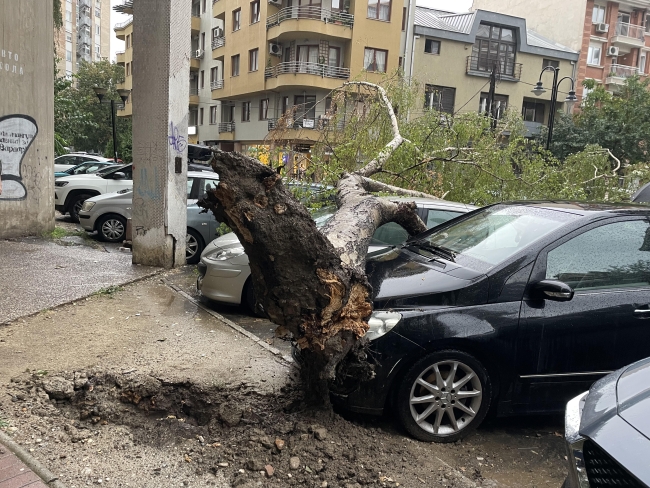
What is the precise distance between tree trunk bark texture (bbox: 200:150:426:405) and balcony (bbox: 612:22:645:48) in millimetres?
45393

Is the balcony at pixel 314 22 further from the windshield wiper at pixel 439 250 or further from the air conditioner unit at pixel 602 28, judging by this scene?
the windshield wiper at pixel 439 250

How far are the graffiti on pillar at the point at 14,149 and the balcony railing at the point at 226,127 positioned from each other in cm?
2935

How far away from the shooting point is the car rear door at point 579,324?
382cm

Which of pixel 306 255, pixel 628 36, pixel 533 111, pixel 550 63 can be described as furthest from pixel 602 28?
pixel 306 255

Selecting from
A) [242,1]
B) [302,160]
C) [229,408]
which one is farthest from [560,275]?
[242,1]

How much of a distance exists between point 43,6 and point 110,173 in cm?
395

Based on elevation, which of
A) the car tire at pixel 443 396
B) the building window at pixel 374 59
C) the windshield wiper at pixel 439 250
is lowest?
the car tire at pixel 443 396

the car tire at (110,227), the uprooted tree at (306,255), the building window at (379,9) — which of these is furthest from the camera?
the building window at (379,9)

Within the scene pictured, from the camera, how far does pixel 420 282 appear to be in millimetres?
3934

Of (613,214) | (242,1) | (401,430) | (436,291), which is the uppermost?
(242,1)

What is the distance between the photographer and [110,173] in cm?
1328

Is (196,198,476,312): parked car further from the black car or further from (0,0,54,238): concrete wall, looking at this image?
(0,0,54,238): concrete wall

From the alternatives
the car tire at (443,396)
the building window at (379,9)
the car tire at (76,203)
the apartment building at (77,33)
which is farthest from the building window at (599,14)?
the apartment building at (77,33)

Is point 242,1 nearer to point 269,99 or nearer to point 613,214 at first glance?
point 269,99
